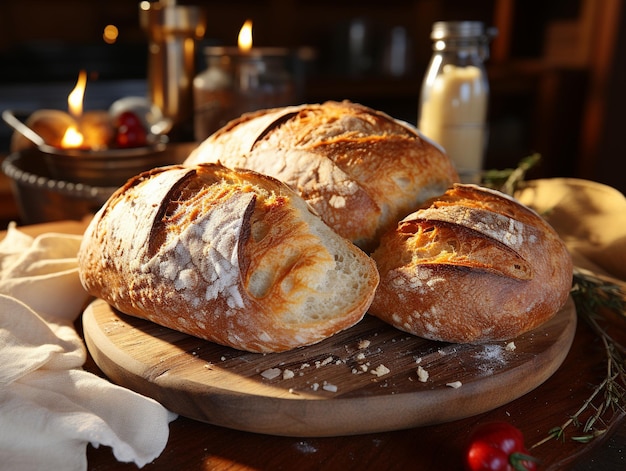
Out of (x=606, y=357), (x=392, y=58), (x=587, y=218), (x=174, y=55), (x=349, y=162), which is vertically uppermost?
(x=174, y=55)

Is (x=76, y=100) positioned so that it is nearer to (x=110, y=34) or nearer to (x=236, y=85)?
(x=236, y=85)

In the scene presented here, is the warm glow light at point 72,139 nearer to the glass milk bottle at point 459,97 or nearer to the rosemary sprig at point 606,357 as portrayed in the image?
the glass milk bottle at point 459,97

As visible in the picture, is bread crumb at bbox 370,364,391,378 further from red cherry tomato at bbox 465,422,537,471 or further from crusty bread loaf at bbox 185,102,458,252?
crusty bread loaf at bbox 185,102,458,252

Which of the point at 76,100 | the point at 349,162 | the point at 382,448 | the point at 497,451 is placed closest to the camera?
the point at 497,451

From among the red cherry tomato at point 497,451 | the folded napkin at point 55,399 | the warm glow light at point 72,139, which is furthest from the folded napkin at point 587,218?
the warm glow light at point 72,139

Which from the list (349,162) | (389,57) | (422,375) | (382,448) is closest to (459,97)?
(349,162)

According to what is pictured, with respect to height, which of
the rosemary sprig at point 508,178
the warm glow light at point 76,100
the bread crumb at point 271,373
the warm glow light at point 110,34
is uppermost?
the warm glow light at point 110,34
